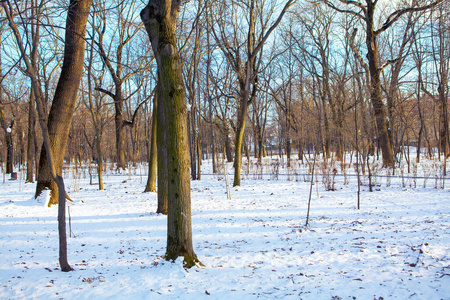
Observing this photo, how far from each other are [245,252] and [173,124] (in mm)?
2207

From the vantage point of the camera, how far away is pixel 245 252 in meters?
4.40

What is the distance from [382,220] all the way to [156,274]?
4730 mm

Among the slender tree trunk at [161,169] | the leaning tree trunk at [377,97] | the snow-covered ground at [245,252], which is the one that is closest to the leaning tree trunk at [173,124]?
the snow-covered ground at [245,252]

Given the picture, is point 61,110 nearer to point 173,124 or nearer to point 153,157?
point 153,157

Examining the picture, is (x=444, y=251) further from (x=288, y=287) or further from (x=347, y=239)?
(x=288, y=287)

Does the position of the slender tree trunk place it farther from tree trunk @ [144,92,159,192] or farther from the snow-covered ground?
tree trunk @ [144,92,159,192]

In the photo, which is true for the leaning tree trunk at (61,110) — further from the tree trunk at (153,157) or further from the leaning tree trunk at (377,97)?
the leaning tree trunk at (377,97)

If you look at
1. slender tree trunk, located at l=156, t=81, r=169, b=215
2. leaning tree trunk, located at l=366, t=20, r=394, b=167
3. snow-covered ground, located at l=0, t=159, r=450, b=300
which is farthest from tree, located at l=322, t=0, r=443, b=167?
slender tree trunk, located at l=156, t=81, r=169, b=215

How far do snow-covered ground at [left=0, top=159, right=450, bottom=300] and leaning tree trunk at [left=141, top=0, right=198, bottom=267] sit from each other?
35 centimetres

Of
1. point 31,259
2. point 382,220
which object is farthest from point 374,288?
point 31,259

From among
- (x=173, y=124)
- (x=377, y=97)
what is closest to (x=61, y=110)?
(x=173, y=124)

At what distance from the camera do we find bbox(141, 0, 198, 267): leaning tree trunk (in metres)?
3.59

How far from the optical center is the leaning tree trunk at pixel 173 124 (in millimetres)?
3588

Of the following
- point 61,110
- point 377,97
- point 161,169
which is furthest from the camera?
point 377,97
